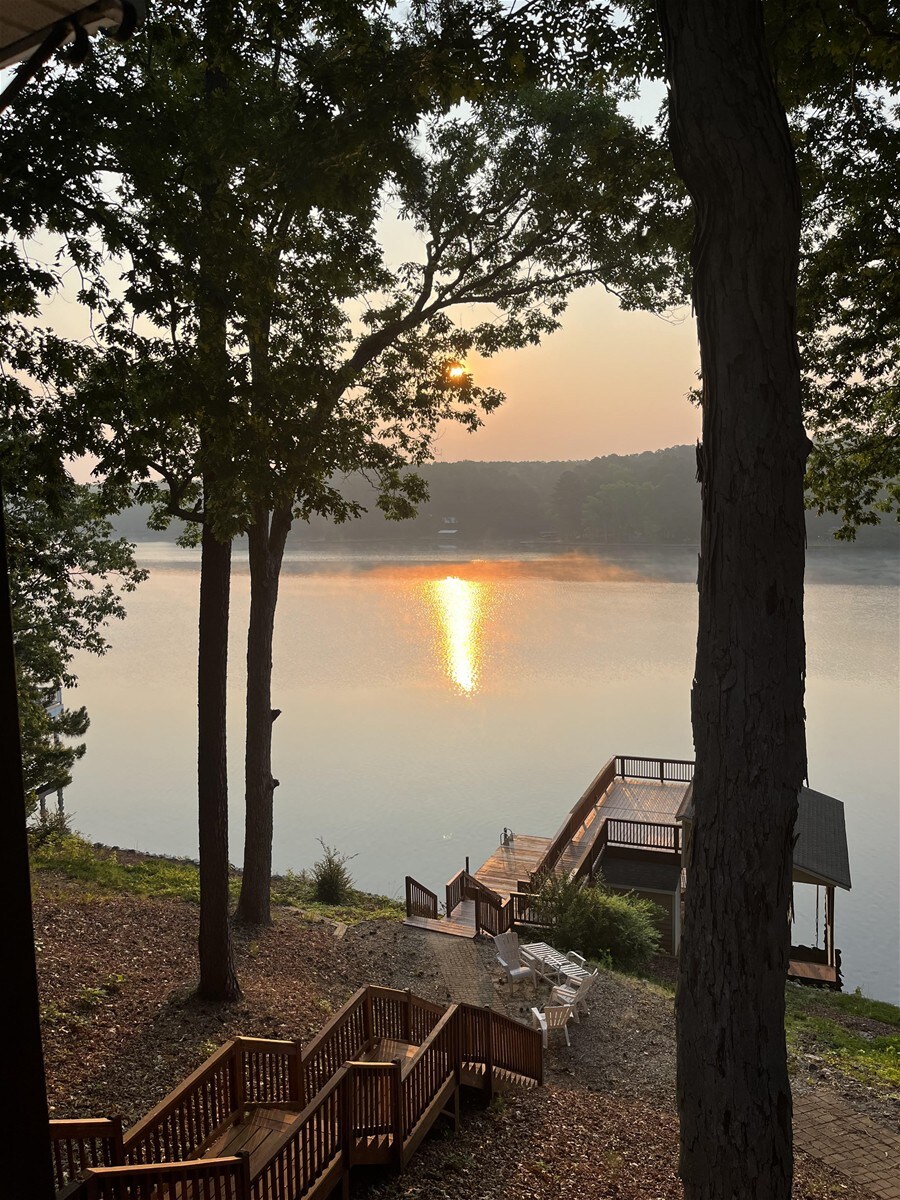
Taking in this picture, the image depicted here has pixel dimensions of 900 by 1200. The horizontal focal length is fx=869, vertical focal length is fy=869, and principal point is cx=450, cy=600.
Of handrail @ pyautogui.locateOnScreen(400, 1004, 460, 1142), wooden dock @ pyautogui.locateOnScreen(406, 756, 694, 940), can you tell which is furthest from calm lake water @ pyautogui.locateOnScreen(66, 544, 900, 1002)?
handrail @ pyautogui.locateOnScreen(400, 1004, 460, 1142)

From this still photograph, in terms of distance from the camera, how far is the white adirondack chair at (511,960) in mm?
12672

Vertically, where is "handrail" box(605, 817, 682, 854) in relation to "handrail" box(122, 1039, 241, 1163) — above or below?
below

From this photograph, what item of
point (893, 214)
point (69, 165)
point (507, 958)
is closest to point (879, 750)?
point (507, 958)

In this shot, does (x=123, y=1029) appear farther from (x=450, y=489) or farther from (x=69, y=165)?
(x=450, y=489)

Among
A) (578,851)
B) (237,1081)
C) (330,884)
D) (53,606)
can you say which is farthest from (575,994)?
(53,606)

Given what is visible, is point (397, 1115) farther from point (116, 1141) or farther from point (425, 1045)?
point (116, 1141)

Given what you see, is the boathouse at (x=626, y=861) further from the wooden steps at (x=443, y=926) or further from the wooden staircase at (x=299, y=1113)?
the wooden staircase at (x=299, y=1113)

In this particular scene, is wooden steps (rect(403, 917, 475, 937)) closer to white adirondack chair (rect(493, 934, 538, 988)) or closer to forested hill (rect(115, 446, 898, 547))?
white adirondack chair (rect(493, 934, 538, 988))

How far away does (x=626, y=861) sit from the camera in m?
20.3

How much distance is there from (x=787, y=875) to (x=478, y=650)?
55.0m

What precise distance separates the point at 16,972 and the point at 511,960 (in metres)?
11.3

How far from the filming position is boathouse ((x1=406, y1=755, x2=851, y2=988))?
51.9 ft

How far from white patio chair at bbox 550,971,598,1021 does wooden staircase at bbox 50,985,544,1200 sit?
297 centimetres

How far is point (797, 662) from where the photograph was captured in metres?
4.62
